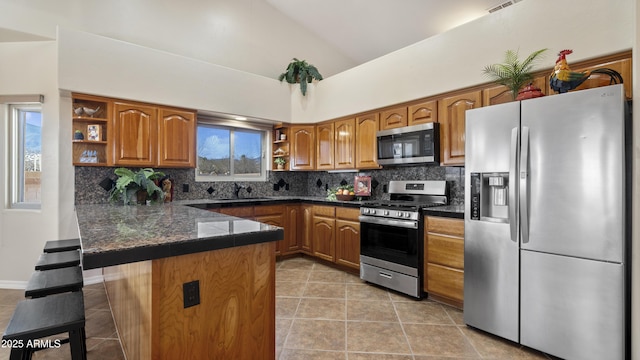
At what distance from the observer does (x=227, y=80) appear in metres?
4.04

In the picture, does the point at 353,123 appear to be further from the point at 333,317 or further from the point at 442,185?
the point at 333,317

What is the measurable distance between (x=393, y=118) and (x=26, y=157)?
4213mm

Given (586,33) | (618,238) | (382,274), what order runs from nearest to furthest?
(618,238), (586,33), (382,274)

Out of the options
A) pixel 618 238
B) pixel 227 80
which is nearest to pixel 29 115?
pixel 227 80

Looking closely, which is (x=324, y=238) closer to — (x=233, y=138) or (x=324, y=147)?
(x=324, y=147)

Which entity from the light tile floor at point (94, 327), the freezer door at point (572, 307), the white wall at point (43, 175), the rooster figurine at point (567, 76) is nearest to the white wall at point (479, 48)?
the rooster figurine at point (567, 76)

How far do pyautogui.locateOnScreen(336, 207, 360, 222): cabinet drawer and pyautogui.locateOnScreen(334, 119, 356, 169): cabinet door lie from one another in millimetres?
623

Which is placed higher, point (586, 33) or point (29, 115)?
point (586, 33)

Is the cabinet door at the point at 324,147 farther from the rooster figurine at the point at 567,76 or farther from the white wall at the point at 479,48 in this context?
the rooster figurine at the point at 567,76

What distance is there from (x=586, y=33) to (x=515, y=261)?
1.75m

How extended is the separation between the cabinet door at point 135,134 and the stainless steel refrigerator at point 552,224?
3306 mm

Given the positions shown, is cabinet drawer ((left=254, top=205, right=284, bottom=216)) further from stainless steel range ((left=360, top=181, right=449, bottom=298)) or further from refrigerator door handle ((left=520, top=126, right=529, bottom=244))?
refrigerator door handle ((left=520, top=126, right=529, bottom=244))

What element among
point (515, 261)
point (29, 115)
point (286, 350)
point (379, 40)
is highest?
point (379, 40)

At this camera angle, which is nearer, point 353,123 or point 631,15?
point 631,15
